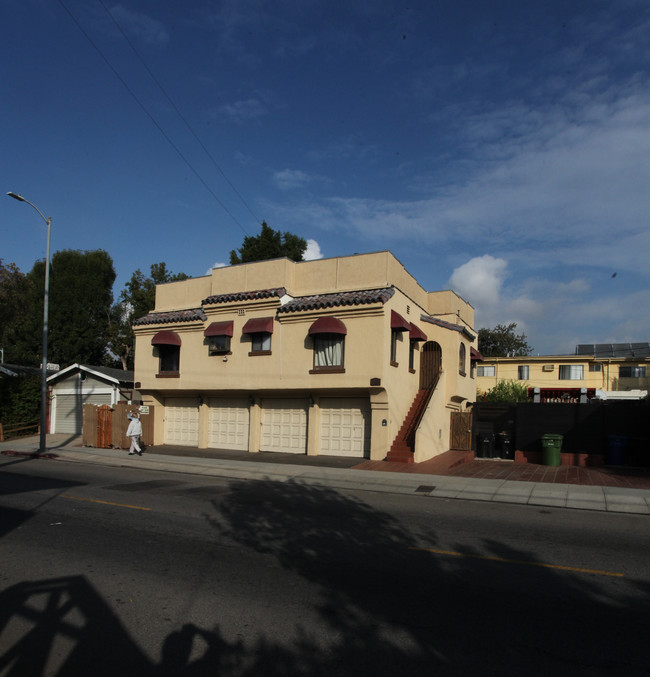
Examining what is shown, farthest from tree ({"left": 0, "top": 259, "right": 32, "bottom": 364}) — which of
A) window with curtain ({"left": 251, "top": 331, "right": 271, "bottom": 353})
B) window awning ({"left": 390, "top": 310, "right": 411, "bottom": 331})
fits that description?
window awning ({"left": 390, "top": 310, "right": 411, "bottom": 331})

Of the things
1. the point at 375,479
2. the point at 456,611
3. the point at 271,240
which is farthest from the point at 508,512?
the point at 271,240

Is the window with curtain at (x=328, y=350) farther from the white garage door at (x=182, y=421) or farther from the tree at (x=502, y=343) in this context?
the tree at (x=502, y=343)

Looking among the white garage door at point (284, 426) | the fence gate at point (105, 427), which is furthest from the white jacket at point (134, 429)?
the white garage door at point (284, 426)

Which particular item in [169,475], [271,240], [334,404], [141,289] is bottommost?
[169,475]

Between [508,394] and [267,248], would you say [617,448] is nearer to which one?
[508,394]

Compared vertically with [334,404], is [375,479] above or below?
below

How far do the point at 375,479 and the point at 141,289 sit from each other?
32589 mm

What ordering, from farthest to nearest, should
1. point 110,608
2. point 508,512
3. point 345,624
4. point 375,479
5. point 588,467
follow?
point 588,467 < point 375,479 < point 508,512 < point 110,608 < point 345,624

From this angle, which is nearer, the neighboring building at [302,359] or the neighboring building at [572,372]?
the neighboring building at [302,359]

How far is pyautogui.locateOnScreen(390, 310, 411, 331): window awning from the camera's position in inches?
757

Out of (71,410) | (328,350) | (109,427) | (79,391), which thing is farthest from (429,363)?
(71,410)

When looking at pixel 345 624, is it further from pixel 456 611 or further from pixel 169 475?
pixel 169 475

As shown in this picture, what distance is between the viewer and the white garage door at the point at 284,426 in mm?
21516

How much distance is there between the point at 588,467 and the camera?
18.7m
